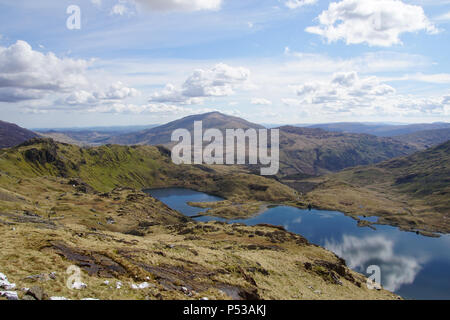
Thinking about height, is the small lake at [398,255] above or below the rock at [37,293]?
below

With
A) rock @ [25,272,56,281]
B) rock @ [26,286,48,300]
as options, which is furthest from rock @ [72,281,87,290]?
rock @ [26,286,48,300]

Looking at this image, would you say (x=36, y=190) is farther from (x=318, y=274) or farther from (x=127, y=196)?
(x=318, y=274)

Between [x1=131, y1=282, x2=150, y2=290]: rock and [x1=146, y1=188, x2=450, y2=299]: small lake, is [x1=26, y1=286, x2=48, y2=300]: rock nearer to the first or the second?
[x1=131, y1=282, x2=150, y2=290]: rock

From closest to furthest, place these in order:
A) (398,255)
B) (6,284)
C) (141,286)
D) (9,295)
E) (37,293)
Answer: (9,295), (37,293), (6,284), (141,286), (398,255)

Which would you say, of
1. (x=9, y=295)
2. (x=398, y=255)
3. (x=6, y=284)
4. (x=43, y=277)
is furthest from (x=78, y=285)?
(x=398, y=255)

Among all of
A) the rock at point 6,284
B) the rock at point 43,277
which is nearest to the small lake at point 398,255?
the rock at point 43,277

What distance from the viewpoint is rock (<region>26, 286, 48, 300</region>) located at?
19.7 metres

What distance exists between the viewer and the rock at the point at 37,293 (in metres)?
19.7

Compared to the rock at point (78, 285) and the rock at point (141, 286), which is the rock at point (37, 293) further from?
the rock at point (141, 286)

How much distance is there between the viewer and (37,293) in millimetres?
19938

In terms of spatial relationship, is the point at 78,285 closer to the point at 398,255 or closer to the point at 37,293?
the point at 37,293
